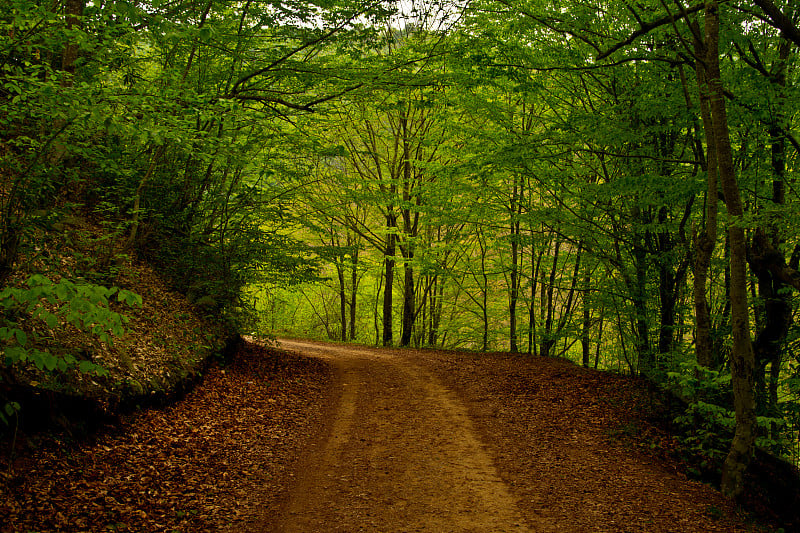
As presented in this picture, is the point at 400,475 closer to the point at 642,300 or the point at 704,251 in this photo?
the point at 704,251

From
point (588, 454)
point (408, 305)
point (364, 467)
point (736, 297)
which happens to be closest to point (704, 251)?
point (736, 297)

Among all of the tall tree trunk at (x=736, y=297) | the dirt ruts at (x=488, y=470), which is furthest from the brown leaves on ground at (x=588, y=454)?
the tall tree trunk at (x=736, y=297)

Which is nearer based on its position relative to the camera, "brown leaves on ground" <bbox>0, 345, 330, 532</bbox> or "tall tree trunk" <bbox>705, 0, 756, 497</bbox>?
"brown leaves on ground" <bbox>0, 345, 330, 532</bbox>

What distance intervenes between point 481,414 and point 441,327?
638 inches

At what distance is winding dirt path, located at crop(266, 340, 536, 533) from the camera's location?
221 inches

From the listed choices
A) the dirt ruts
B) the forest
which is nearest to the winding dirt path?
the dirt ruts

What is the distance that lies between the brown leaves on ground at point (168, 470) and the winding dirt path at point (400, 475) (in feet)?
1.77

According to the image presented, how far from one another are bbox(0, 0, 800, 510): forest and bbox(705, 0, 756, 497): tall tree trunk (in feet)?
0.09

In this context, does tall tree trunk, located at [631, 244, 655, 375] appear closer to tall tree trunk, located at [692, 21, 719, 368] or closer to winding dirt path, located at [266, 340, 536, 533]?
tall tree trunk, located at [692, 21, 719, 368]

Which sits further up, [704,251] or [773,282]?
[704,251]

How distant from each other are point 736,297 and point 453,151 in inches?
437

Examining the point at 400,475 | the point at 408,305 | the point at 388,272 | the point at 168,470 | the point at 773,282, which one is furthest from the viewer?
the point at 388,272

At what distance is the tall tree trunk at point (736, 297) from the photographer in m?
6.48

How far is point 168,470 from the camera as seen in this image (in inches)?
257
